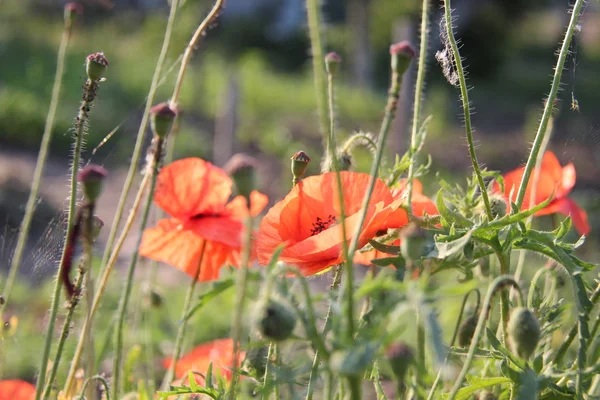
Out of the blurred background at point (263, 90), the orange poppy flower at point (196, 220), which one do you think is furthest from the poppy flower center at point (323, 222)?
the blurred background at point (263, 90)

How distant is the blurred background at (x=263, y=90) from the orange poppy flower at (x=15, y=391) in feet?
2.90

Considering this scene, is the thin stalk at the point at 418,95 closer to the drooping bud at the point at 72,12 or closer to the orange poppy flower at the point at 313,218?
the orange poppy flower at the point at 313,218

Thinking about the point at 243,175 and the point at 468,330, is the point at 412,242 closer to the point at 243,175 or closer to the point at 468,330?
the point at 243,175

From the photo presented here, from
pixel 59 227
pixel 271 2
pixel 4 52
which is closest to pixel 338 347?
pixel 59 227

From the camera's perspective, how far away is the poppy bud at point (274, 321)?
1.61 ft

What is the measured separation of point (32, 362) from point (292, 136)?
4934mm

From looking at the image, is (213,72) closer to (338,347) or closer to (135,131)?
(135,131)

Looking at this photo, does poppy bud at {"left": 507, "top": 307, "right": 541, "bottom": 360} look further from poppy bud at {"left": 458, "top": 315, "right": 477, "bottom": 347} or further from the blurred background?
the blurred background

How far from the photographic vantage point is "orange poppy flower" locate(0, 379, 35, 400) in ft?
2.54

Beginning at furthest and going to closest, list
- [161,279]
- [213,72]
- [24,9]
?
[213,72] → [24,9] → [161,279]

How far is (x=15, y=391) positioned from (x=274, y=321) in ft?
1.35

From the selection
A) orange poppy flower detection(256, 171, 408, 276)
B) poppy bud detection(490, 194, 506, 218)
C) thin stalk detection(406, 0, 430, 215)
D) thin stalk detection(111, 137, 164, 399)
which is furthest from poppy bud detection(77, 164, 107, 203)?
poppy bud detection(490, 194, 506, 218)

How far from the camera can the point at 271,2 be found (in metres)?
13.1

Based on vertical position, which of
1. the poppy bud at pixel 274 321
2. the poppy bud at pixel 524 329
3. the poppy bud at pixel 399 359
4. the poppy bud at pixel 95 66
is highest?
the poppy bud at pixel 95 66
